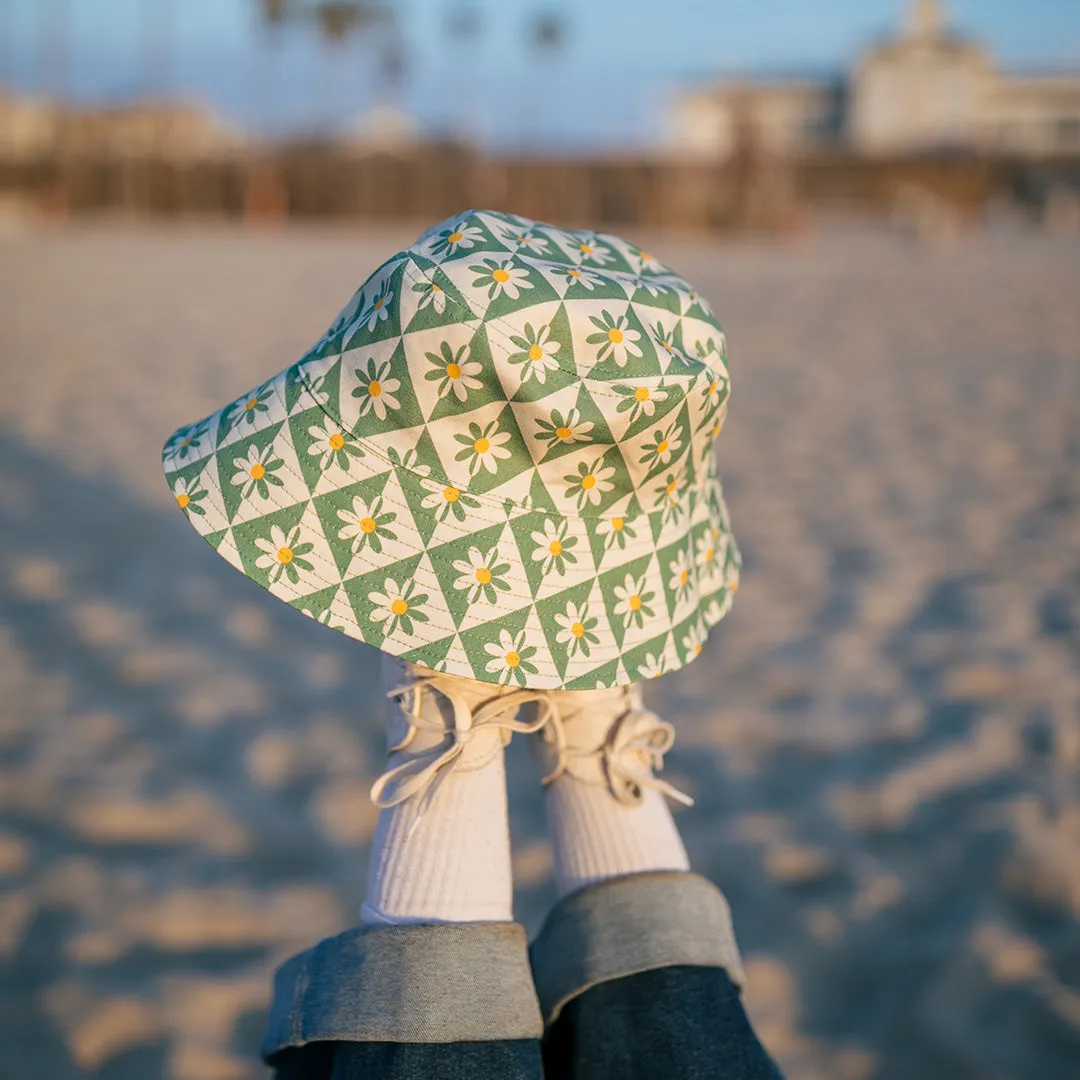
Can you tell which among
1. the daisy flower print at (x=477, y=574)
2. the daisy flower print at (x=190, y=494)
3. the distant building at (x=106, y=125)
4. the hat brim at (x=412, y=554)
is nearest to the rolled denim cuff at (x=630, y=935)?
the hat brim at (x=412, y=554)

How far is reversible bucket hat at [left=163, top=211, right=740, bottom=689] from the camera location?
98cm

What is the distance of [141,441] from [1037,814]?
11.4ft

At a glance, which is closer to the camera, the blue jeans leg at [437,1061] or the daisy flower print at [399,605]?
the blue jeans leg at [437,1061]

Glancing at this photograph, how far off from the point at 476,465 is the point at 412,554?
0.10m

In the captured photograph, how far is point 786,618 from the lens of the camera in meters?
2.75

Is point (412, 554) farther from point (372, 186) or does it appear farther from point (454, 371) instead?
point (372, 186)

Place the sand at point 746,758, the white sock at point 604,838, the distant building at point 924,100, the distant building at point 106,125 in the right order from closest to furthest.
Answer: the white sock at point 604,838 < the sand at point 746,758 < the distant building at point 106,125 < the distant building at point 924,100

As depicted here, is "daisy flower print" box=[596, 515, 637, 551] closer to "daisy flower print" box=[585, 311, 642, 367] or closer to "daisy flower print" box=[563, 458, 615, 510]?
"daisy flower print" box=[563, 458, 615, 510]

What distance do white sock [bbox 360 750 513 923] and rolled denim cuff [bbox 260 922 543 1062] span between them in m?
0.03

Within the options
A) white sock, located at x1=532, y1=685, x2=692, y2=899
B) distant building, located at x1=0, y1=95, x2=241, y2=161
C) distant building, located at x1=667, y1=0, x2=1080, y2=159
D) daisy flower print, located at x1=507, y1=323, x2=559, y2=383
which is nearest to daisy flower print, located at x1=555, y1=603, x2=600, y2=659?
white sock, located at x1=532, y1=685, x2=692, y2=899

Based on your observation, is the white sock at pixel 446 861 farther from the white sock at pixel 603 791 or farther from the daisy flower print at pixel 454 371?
the daisy flower print at pixel 454 371

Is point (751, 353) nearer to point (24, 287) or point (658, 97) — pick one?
point (24, 287)

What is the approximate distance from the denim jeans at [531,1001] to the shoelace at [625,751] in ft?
0.37

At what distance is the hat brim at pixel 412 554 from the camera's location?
101 cm
